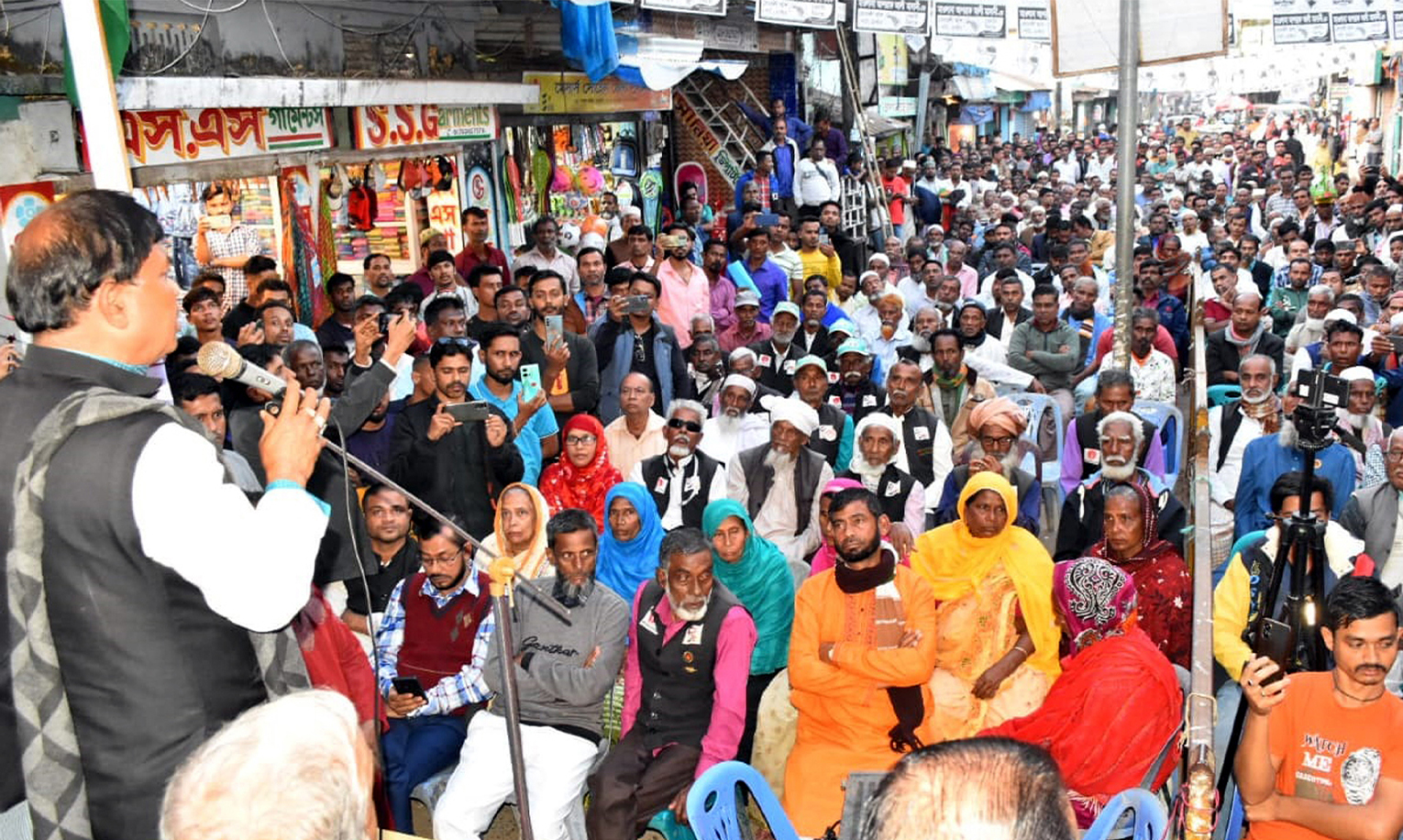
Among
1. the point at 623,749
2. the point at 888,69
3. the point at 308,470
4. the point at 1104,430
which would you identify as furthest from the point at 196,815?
the point at 888,69

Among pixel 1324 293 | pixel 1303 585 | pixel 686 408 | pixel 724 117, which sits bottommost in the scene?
pixel 1303 585

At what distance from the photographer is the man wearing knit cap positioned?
6.03 metres

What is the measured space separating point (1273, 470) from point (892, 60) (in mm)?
20266

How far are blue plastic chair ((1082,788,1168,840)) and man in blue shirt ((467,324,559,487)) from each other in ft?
11.0

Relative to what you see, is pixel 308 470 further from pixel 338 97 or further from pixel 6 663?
pixel 338 97

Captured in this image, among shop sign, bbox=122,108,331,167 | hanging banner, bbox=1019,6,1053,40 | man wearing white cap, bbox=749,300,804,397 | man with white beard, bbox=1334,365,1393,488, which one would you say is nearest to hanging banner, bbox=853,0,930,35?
hanging banner, bbox=1019,6,1053,40

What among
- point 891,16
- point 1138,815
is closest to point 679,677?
point 1138,815

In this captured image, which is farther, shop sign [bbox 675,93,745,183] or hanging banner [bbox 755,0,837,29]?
shop sign [bbox 675,93,745,183]

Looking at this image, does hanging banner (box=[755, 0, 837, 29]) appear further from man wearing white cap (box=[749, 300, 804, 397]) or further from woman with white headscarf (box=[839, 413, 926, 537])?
woman with white headscarf (box=[839, 413, 926, 537])

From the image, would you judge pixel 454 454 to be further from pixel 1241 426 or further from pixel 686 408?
pixel 1241 426

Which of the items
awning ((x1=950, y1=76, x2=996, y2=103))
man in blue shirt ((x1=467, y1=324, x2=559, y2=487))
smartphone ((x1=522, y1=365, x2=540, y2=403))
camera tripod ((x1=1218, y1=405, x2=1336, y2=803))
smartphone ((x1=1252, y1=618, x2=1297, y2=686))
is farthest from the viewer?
awning ((x1=950, y1=76, x2=996, y2=103))

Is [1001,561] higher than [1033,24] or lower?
lower

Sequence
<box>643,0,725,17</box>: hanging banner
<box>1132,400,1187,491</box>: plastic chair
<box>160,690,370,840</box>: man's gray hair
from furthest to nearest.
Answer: <box>643,0,725,17</box>: hanging banner, <box>1132,400,1187,491</box>: plastic chair, <box>160,690,370,840</box>: man's gray hair

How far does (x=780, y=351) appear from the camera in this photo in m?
8.45
